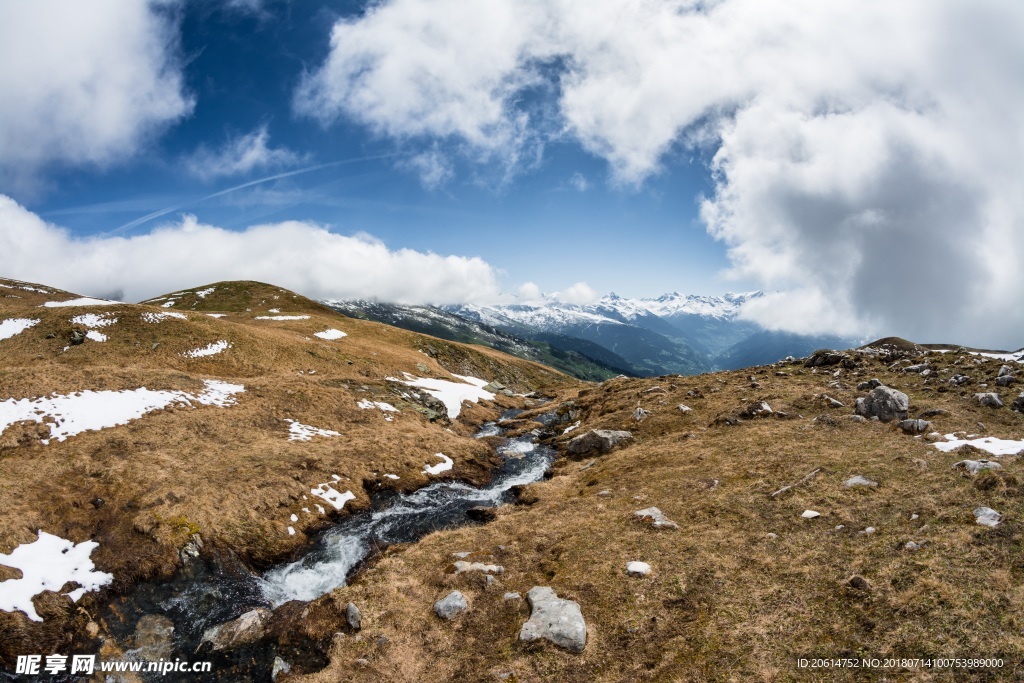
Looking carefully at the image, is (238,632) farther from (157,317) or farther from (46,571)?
(157,317)

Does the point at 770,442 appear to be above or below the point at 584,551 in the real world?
above

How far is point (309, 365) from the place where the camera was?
5853 cm

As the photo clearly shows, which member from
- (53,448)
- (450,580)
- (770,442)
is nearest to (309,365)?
(53,448)

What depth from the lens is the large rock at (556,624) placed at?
14.3m

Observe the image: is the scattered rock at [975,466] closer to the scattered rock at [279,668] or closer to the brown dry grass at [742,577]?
the brown dry grass at [742,577]

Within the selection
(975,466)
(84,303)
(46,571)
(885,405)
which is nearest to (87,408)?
(46,571)

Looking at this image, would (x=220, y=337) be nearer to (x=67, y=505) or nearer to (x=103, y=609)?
(x=67, y=505)

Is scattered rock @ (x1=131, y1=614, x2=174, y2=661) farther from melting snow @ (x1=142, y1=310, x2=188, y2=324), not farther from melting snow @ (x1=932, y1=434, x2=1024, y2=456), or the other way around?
melting snow @ (x1=142, y1=310, x2=188, y2=324)

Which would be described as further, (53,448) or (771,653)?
(53,448)

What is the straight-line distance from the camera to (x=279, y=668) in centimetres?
1484

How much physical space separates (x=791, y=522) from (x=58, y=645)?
29.3m

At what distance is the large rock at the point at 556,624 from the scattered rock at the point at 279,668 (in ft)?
27.6

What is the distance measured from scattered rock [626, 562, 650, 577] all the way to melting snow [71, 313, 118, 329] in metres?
66.4

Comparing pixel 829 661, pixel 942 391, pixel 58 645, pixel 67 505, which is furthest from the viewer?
pixel 942 391
